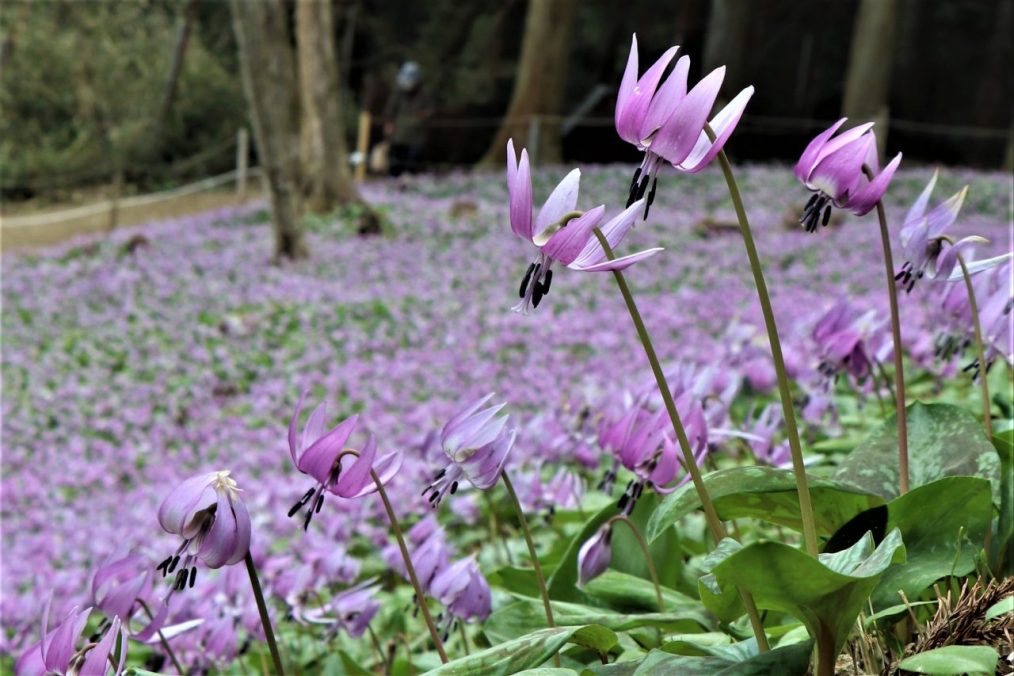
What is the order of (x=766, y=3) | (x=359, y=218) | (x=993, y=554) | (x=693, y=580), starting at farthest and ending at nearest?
1. (x=766, y=3)
2. (x=359, y=218)
3. (x=693, y=580)
4. (x=993, y=554)

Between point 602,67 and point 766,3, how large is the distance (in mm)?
3521

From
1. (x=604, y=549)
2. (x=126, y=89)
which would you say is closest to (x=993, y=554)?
(x=604, y=549)

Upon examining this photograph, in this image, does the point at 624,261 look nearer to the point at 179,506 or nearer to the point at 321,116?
the point at 179,506

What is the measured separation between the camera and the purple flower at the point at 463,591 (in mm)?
1688

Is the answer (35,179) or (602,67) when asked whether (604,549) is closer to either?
(35,179)

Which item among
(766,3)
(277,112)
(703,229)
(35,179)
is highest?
(766,3)

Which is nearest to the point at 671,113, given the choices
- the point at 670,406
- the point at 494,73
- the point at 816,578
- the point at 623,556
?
the point at 670,406

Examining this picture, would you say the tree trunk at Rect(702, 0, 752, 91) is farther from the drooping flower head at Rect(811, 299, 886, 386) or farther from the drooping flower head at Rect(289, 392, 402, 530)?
the drooping flower head at Rect(289, 392, 402, 530)

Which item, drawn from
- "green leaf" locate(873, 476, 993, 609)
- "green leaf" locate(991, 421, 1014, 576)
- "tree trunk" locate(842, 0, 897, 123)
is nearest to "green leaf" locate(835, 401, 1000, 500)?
"green leaf" locate(991, 421, 1014, 576)

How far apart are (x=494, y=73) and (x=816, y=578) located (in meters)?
23.1

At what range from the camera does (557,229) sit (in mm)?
1063

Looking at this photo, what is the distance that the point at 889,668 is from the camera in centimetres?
118

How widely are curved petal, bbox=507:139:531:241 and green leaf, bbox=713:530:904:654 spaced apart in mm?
347

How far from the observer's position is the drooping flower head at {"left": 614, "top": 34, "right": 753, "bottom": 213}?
985 millimetres
